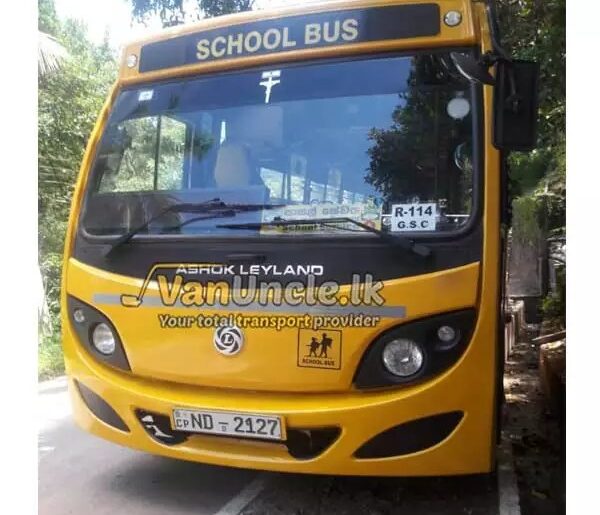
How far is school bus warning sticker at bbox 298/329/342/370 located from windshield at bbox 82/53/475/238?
35 cm

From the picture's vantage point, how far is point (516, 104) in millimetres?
2053

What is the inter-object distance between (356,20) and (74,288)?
57.2 inches

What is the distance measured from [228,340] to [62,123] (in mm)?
1197

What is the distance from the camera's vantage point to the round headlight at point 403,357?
2.14m

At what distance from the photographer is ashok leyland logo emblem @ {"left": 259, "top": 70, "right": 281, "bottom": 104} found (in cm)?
246

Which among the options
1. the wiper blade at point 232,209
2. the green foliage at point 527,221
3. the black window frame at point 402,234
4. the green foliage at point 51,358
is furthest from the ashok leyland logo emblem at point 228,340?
the green foliage at point 527,221

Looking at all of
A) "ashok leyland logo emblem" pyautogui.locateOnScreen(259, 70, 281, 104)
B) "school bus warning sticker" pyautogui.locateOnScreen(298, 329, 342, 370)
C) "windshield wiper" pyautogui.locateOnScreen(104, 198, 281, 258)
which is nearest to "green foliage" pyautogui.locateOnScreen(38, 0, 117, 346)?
"windshield wiper" pyautogui.locateOnScreen(104, 198, 281, 258)

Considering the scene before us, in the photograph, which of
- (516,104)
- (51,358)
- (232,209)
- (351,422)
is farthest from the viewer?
(51,358)

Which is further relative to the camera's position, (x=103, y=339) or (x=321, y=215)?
(x=103, y=339)

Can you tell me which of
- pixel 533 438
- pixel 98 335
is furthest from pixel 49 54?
pixel 533 438

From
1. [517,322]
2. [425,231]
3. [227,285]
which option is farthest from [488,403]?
[517,322]

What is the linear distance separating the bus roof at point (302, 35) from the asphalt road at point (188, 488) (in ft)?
4.75

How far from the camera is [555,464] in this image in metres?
2.36

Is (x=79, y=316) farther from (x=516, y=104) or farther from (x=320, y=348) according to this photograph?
(x=516, y=104)
